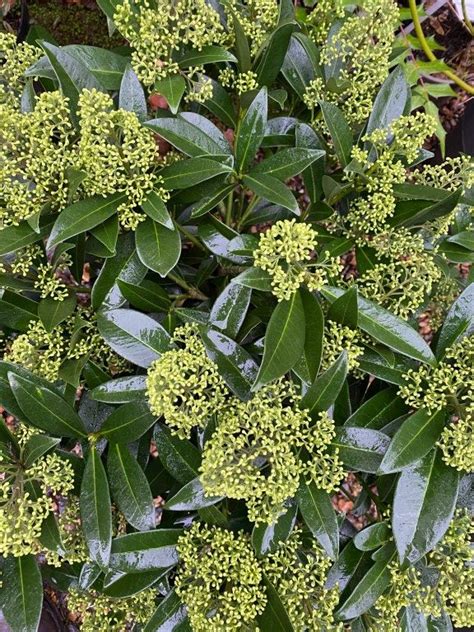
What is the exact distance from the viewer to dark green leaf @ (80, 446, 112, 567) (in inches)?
43.8

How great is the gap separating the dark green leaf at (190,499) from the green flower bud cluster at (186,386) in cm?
13

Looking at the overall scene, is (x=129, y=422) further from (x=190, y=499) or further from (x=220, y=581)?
(x=220, y=581)

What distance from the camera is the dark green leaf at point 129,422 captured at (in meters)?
1.18

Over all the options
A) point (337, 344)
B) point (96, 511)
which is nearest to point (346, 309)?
point (337, 344)

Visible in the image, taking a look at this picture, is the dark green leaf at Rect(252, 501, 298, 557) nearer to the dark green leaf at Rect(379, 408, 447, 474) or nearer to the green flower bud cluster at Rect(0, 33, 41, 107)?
the dark green leaf at Rect(379, 408, 447, 474)

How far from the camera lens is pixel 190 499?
45.4 inches

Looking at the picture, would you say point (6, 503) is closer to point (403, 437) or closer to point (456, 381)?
point (403, 437)

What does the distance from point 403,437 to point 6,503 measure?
0.80 m

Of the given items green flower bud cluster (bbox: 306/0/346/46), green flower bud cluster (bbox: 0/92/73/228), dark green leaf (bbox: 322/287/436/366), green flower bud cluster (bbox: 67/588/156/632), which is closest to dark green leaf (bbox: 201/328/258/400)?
dark green leaf (bbox: 322/287/436/366)

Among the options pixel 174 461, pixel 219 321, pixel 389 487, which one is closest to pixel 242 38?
pixel 219 321

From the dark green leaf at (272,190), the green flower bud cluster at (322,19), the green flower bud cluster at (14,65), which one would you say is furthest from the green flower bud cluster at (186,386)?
the green flower bud cluster at (322,19)

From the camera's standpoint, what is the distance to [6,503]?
3.54 feet

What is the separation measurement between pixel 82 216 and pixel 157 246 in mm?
161

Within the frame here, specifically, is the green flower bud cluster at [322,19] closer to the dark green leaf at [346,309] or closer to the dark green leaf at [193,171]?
the dark green leaf at [193,171]
